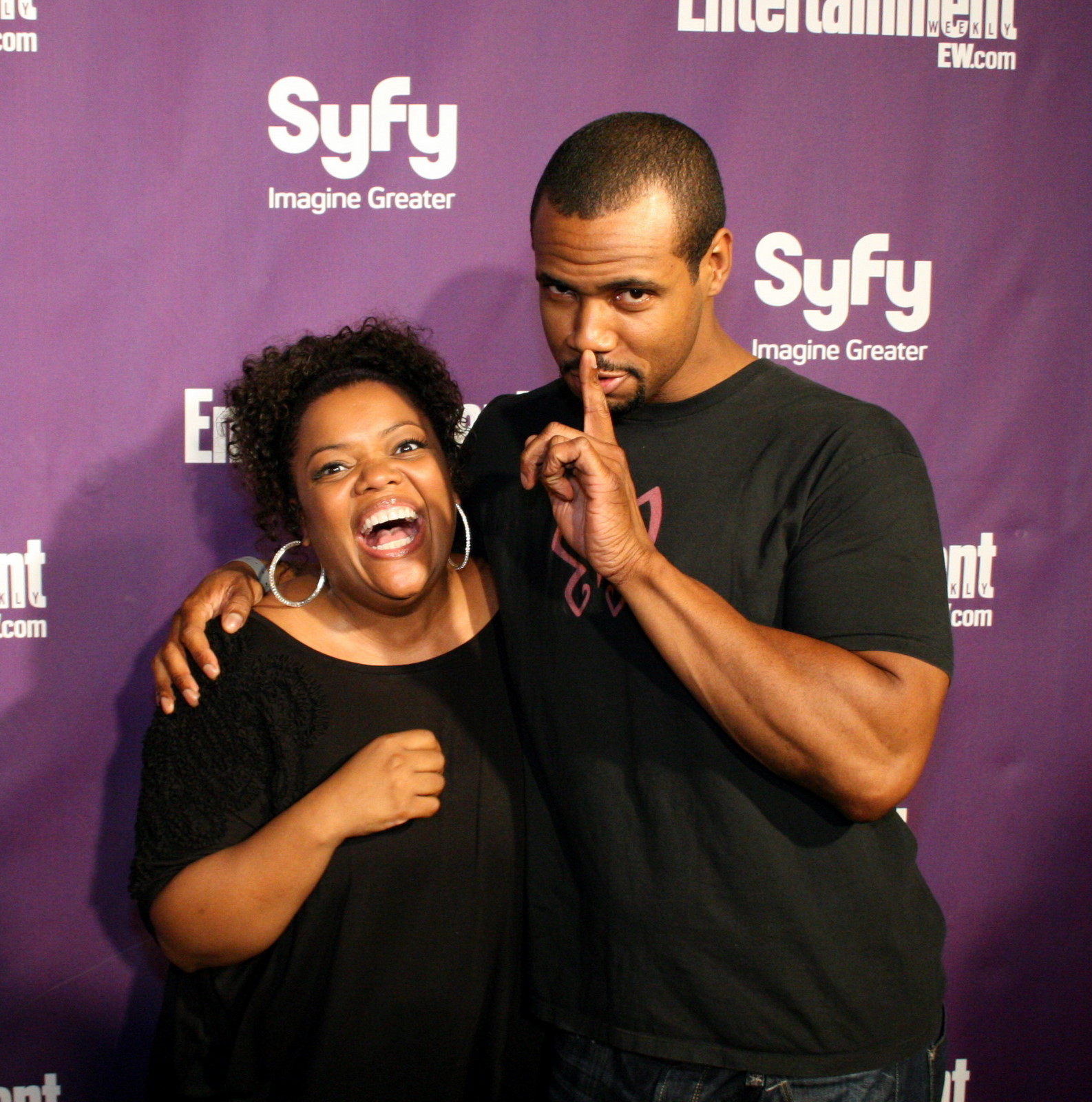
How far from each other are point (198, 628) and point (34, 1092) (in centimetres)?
127

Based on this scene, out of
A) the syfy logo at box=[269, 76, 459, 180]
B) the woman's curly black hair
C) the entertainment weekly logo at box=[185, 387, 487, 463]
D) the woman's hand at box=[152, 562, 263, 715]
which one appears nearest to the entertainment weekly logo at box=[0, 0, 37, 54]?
the syfy logo at box=[269, 76, 459, 180]

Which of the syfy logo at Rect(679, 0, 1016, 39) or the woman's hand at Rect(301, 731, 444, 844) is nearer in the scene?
the woman's hand at Rect(301, 731, 444, 844)

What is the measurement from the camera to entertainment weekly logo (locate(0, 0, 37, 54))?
188 centimetres

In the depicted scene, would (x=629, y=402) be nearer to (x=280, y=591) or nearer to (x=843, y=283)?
(x=280, y=591)

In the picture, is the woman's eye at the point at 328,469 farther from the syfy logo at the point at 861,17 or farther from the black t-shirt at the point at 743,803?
the syfy logo at the point at 861,17

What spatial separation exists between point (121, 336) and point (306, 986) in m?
1.25

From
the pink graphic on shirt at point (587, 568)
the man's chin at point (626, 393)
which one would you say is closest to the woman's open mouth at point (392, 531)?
the pink graphic on shirt at point (587, 568)

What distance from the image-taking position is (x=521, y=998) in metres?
1.48

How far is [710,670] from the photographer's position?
1.13m

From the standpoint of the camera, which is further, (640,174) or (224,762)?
(224,762)

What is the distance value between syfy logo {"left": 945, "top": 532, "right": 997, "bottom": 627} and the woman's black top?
1.13 metres

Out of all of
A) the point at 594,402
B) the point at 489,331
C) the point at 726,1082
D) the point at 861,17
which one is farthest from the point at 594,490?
the point at 861,17

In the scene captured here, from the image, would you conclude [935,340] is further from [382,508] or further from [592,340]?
[382,508]

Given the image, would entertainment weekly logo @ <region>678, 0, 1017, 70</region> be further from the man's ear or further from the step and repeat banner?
the man's ear
